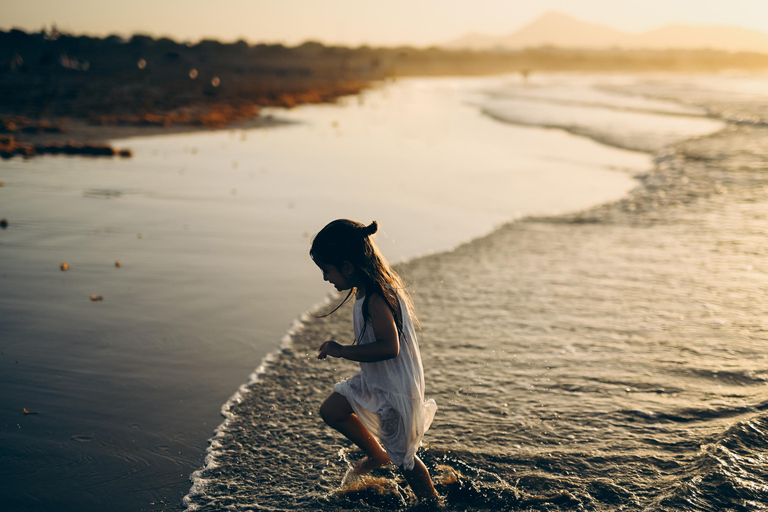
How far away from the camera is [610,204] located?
32.8ft

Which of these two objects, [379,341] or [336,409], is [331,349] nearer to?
[379,341]

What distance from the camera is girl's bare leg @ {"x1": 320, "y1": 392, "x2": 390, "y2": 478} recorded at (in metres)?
2.90

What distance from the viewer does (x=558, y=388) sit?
4164 millimetres

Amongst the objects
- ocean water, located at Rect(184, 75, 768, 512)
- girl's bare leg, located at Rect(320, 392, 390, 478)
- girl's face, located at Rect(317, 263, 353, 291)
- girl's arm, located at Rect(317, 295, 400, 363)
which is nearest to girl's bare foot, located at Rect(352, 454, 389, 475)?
girl's bare leg, located at Rect(320, 392, 390, 478)

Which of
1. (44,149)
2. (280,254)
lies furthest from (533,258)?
(44,149)

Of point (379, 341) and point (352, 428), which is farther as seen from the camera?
point (352, 428)

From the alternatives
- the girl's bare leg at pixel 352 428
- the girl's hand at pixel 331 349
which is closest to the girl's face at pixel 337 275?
the girl's hand at pixel 331 349

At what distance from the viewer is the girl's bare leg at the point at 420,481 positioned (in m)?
2.91

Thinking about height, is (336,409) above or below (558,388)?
above

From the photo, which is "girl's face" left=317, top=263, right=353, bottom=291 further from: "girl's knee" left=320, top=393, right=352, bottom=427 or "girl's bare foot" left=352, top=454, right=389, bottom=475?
"girl's bare foot" left=352, top=454, right=389, bottom=475

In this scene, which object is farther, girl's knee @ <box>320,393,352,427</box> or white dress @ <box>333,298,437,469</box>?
girl's knee @ <box>320,393,352,427</box>

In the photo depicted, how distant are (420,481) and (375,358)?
2.31 feet

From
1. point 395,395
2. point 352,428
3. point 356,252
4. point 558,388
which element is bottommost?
point 558,388

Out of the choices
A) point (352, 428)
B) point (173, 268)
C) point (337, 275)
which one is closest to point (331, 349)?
point (337, 275)
